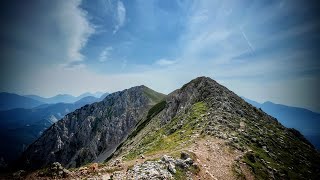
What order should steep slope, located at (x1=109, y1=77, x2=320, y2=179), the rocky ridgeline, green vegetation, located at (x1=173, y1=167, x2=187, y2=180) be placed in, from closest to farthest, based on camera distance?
the rocky ridgeline → green vegetation, located at (x1=173, y1=167, x2=187, y2=180) → steep slope, located at (x1=109, y1=77, x2=320, y2=179)

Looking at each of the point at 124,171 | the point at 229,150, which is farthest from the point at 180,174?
the point at 229,150

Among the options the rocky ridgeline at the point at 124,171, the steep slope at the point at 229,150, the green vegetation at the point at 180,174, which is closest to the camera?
the rocky ridgeline at the point at 124,171

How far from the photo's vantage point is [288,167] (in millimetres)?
42250

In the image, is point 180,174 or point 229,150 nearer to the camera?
point 180,174

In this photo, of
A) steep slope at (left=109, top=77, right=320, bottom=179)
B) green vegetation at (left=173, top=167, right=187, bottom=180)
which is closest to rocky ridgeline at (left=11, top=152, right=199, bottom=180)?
green vegetation at (left=173, top=167, right=187, bottom=180)

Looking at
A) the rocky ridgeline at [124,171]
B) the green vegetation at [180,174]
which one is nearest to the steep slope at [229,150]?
the green vegetation at [180,174]

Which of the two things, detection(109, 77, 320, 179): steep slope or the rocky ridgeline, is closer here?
the rocky ridgeline

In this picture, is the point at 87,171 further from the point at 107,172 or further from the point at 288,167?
the point at 288,167

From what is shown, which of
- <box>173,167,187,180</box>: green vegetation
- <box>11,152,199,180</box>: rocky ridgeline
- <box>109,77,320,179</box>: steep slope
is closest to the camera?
<box>11,152,199,180</box>: rocky ridgeline

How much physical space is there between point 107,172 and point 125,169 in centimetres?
228

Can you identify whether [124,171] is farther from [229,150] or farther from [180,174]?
[229,150]

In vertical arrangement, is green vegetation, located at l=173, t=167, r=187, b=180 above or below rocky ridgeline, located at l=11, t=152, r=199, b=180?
below

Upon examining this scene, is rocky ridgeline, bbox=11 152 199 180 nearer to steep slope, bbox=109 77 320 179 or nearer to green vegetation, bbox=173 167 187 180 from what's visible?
green vegetation, bbox=173 167 187 180

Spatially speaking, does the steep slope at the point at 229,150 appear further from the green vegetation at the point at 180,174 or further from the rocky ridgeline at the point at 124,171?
the rocky ridgeline at the point at 124,171
